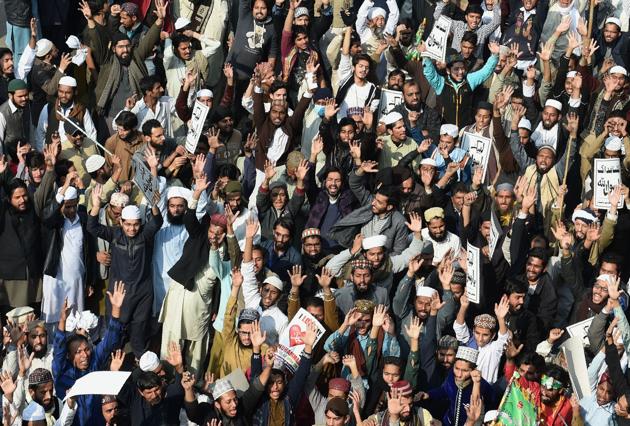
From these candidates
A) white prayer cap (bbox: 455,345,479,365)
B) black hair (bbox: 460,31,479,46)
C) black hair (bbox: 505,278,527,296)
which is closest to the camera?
white prayer cap (bbox: 455,345,479,365)

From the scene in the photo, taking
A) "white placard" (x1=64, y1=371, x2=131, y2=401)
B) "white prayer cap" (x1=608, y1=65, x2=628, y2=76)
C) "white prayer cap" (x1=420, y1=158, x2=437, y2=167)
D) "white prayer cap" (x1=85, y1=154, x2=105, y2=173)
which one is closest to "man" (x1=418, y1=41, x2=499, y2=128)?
"white prayer cap" (x1=608, y1=65, x2=628, y2=76)

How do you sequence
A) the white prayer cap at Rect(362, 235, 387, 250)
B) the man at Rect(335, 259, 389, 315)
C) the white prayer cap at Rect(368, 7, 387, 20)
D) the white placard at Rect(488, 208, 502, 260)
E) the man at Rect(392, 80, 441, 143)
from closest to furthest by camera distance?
the man at Rect(335, 259, 389, 315) < the white prayer cap at Rect(362, 235, 387, 250) < the white placard at Rect(488, 208, 502, 260) < the man at Rect(392, 80, 441, 143) < the white prayer cap at Rect(368, 7, 387, 20)

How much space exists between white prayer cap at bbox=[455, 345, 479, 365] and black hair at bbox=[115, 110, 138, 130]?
4.43 meters

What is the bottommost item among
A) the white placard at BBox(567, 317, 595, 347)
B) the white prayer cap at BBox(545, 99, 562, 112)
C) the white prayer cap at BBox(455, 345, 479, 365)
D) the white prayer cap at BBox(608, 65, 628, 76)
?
the white placard at BBox(567, 317, 595, 347)

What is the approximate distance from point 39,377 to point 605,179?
5309 mm

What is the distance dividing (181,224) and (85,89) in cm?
317

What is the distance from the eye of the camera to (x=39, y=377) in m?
15.1

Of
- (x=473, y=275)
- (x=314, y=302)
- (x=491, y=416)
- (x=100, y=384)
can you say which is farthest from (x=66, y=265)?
(x=491, y=416)

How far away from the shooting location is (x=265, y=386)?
14.9 meters

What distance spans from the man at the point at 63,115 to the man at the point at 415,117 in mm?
2894

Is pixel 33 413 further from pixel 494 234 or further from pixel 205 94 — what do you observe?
pixel 205 94

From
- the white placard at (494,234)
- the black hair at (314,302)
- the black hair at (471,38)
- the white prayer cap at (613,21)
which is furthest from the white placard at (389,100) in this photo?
the black hair at (314,302)

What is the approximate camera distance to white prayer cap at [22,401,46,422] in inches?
574

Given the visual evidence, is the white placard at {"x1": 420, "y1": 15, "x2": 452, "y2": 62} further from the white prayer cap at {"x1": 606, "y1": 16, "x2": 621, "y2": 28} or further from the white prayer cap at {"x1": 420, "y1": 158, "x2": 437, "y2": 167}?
the white prayer cap at {"x1": 420, "y1": 158, "x2": 437, "y2": 167}
